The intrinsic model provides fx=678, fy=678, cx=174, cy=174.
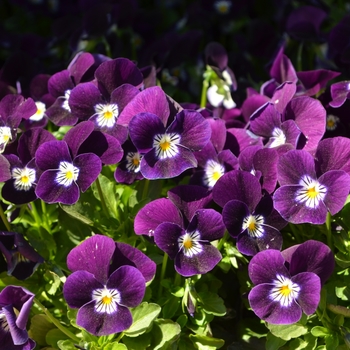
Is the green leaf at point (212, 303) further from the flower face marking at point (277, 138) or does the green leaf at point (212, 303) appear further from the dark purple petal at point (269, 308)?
the flower face marking at point (277, 138)

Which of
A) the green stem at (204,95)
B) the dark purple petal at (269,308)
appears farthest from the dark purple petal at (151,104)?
the green stem at (204,95)

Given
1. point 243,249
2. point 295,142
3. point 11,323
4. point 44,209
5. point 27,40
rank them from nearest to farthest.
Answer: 1. point 11,323
2. point 243,249
3. point 295,142
4. point 44,209
5. point 27,40

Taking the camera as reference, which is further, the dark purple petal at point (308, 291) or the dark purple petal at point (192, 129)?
the dark purple petal at point (192, 129)

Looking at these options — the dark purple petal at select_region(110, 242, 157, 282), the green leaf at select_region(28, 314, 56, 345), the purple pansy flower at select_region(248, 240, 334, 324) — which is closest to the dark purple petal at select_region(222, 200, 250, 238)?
the purple pansy flower at select_region(248, 240, 334, 324)

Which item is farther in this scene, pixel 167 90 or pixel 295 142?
pixel 167 90

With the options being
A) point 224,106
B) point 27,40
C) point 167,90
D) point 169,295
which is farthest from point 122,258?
point 27,40

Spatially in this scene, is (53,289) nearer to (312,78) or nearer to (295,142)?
(295,142)

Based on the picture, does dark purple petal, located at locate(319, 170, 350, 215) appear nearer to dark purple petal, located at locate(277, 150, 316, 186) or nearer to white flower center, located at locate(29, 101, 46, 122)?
dark purple petal, located at locate(277, 150, 316, 186)
